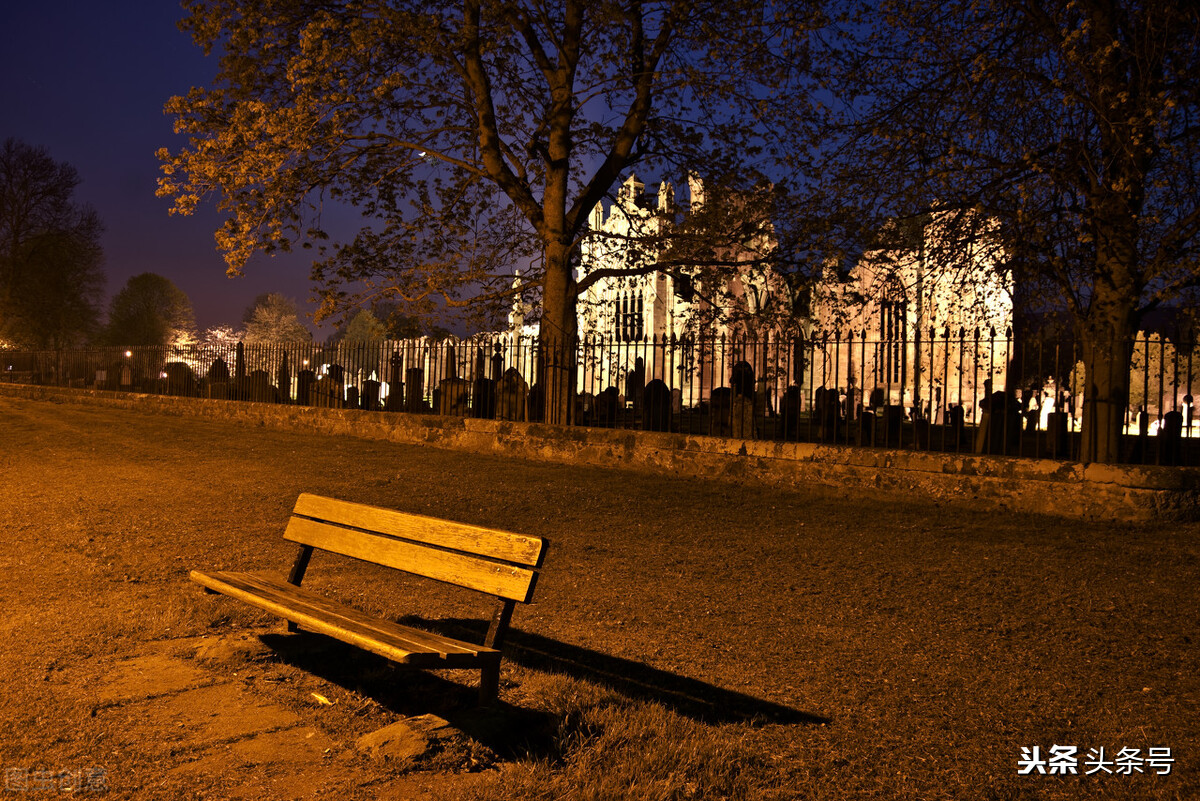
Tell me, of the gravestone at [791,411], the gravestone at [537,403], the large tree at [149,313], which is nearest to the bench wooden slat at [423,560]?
the gravestone at [791,411]

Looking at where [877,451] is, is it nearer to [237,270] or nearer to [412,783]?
[412,783]

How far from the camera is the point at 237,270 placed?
1466 centimetres

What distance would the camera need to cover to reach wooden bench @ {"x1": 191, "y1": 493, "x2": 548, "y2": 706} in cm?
348

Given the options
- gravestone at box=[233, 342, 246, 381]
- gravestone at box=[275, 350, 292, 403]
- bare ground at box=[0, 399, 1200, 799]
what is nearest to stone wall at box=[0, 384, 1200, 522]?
bare ground at box=[0, 399, 1200, 799]

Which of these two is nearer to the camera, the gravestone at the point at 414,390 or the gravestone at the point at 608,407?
the gravestone at the point at 608,407

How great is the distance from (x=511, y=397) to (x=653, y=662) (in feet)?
36.5

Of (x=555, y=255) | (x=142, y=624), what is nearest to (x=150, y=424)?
(x=555, y=255)

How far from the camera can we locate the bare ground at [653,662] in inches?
126

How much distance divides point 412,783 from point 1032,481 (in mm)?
7973

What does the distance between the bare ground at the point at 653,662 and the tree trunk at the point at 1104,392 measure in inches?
61.8

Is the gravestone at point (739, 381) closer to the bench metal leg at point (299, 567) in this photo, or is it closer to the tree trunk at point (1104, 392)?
the tree trunk at point (1104, 392)

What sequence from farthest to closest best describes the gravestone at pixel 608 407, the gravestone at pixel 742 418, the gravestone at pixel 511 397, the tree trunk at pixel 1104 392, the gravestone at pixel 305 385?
the gravestone at pixel 305 385 → the gravestone at pixel 511 397 → the gravestone at pixel 608 407 → the gravestone at pixel 742 418 → the tree trunk at pixel 1104 392

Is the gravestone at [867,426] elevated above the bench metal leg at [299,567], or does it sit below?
above

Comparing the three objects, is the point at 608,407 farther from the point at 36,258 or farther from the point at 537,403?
the point at 36,258
